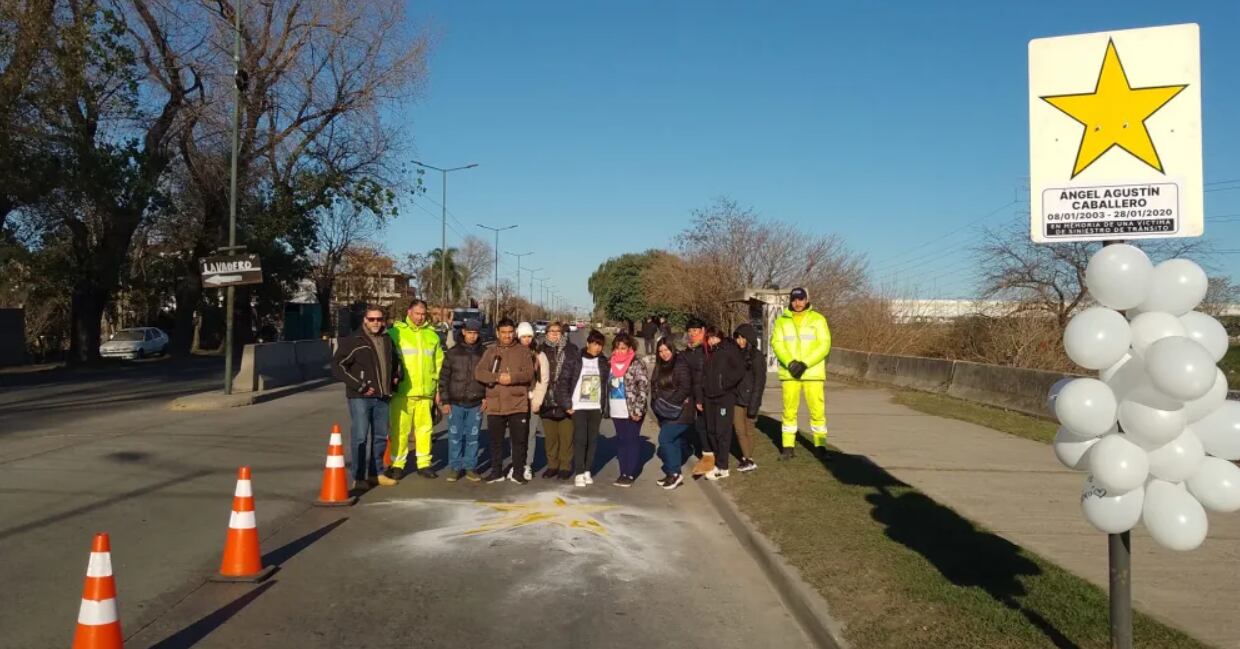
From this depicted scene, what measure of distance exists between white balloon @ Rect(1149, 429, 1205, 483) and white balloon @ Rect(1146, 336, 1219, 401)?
0.33 m

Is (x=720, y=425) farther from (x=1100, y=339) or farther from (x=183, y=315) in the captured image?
(x=183, y=315)

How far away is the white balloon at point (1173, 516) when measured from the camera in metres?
4.07

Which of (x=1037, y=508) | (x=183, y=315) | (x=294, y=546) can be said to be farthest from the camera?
(x=183, y=315)

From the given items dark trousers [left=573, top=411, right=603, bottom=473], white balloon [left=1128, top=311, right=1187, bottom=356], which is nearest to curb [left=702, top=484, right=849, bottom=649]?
dark trousers [left=573, top=411, right=603, bottom=473]

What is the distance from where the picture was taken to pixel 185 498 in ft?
30.1

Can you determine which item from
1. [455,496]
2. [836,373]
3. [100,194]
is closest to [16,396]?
[100,194]

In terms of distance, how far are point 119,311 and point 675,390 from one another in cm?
4749

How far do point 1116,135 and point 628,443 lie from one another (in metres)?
6.90

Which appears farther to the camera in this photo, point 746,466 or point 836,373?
point 836,373

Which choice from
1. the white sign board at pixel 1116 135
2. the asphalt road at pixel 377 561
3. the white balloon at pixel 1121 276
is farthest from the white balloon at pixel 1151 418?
Result: the asphalt road at pixel 377 561

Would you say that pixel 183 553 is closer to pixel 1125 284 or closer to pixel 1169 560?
pixel 1125 284

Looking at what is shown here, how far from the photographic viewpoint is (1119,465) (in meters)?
4.01

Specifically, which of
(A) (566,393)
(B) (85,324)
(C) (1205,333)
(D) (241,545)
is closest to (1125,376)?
(C) (1205,333)

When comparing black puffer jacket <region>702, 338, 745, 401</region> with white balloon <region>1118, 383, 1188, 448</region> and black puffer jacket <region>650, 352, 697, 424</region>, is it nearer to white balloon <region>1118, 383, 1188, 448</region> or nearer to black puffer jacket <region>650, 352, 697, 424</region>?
black puffer jacket <region>650, 352, 697, 424</region>
